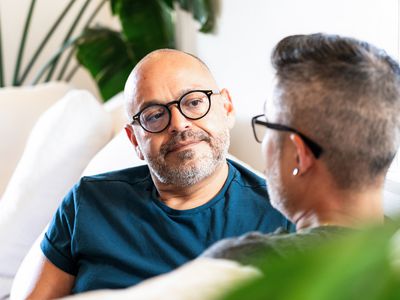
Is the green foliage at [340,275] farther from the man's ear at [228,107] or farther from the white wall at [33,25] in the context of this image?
the white wall at [33,25]

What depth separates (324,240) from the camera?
2.87 ft

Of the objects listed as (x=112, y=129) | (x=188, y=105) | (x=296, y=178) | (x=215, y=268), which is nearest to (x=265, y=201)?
(x=188, y=105)

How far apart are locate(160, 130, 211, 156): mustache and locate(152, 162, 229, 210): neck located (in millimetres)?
73

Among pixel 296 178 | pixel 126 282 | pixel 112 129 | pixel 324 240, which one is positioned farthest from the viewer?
pixel 112 129

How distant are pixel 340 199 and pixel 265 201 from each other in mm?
509

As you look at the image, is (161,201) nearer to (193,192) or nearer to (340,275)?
(193,192)

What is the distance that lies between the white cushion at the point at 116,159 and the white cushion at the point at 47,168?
0.76ft

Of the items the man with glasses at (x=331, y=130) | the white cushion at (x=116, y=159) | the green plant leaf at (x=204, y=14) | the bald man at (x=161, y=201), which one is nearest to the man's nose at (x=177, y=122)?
the bald man at (x=161, y=201)

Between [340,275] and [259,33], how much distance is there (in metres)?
1.80

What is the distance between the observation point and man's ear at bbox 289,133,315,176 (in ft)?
3.12

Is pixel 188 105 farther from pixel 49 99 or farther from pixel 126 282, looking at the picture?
pixel 49 99

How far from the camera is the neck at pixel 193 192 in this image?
1479 millimetres

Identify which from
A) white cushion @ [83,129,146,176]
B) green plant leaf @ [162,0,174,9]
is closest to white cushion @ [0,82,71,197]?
green plant leaf @ [162,0,174,9]

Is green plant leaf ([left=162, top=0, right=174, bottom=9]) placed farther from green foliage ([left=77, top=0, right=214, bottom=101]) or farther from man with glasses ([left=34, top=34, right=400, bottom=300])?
man with glasses ([left=34, top=34, right=400, bottom=300])
